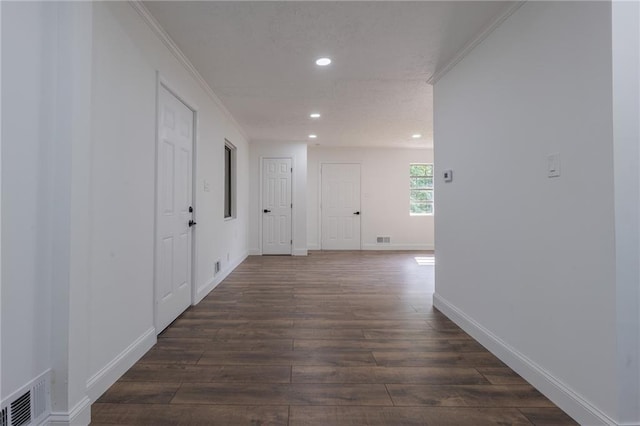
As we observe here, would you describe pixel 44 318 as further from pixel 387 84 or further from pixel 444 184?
pixel 387 84

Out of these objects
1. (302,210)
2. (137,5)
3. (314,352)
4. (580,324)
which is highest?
(137,5)

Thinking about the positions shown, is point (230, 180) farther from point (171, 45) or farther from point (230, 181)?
point (171, 45)

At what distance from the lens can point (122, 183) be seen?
1916 millimetres

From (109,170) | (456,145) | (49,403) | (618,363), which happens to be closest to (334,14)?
(456,145)

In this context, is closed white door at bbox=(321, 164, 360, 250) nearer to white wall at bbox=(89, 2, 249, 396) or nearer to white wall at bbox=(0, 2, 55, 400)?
white wall at bbox=(89, 2, 249, 396)

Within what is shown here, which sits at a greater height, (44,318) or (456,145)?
(456,145)

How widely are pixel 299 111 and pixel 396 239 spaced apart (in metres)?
4.17

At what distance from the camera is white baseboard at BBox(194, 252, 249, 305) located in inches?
133

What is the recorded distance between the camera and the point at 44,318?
1.37 m

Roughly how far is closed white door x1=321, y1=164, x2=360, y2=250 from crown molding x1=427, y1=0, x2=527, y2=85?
4.15m

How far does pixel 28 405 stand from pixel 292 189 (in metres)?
5.49

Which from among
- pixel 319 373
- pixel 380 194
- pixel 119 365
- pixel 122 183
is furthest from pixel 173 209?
pixel 380 194

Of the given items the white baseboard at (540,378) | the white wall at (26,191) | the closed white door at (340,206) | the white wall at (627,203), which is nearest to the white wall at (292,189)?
the closed white door at (340,206)

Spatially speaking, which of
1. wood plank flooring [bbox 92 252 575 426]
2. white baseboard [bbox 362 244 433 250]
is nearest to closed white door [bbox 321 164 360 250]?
white baseboard [bbox 362 244 433 250]
